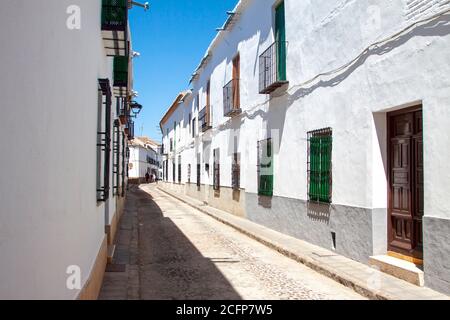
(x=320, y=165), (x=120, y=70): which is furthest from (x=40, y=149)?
(x=120, y=70)

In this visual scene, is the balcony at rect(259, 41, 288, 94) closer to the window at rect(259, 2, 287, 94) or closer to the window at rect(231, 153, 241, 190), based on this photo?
the window at rect(259, 2, 287, 94)

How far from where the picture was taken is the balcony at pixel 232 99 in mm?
13922

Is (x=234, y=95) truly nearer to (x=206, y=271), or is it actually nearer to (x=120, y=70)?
(x=120, y=70)

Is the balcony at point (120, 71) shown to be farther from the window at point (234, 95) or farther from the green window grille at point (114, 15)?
the window at point (234, 95)

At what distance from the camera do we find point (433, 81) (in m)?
5.15

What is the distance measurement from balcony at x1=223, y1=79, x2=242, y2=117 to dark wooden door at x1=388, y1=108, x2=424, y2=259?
7.73 metres

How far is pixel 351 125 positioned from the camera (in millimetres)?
6965

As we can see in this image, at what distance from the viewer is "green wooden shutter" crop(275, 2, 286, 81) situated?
9898 millimetres

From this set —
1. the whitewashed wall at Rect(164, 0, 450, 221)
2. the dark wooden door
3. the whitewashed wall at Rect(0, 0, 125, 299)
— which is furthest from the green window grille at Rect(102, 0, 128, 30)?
the dark wooden door

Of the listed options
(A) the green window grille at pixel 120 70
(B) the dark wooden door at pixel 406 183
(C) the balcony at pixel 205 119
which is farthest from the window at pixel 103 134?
(C) the balcony at pixel 205 119

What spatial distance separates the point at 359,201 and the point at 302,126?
2.56 metres

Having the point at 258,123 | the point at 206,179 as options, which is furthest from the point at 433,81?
the point at 206,179

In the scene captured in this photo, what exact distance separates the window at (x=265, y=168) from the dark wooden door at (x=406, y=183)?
460 centimetres

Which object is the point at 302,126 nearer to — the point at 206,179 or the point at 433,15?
the point at 433,15
